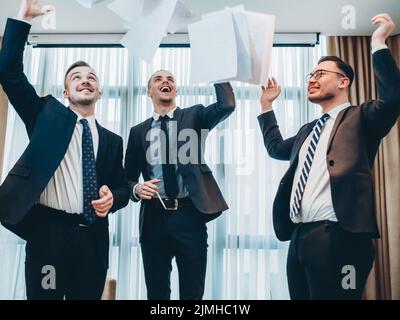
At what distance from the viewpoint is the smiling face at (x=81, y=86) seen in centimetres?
195

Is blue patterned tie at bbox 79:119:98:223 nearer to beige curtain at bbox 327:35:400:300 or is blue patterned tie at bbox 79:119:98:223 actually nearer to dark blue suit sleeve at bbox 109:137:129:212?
dark blue suit sleeve at bbox 109:137:129:212

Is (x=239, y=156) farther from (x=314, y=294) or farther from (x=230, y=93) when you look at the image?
(x=314, y=294)

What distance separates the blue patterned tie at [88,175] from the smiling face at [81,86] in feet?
0.41

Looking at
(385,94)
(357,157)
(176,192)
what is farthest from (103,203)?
(385,94)

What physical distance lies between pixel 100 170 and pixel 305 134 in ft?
2.86

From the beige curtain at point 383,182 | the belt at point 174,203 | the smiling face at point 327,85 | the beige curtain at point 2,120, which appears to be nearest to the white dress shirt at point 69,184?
the belt at point 174,203

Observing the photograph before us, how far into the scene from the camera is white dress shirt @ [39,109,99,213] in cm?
175

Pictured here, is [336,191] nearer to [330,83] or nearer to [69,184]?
[330,83]

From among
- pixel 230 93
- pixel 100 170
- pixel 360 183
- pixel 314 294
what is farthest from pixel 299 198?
pixel 100 170

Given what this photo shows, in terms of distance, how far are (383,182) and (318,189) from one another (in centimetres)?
191

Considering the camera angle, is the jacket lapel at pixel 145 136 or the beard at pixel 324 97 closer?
the beard at pixel 324 97

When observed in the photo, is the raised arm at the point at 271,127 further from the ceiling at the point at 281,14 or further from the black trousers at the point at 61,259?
the ceiling at the point at 281,14

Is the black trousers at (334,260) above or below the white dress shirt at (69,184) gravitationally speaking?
below

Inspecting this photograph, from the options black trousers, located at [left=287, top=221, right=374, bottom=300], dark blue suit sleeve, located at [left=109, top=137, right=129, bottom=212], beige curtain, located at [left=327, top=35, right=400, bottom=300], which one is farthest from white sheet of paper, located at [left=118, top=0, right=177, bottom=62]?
beige curtain, located at [left=327, top=35, right=400, bottom=300]
